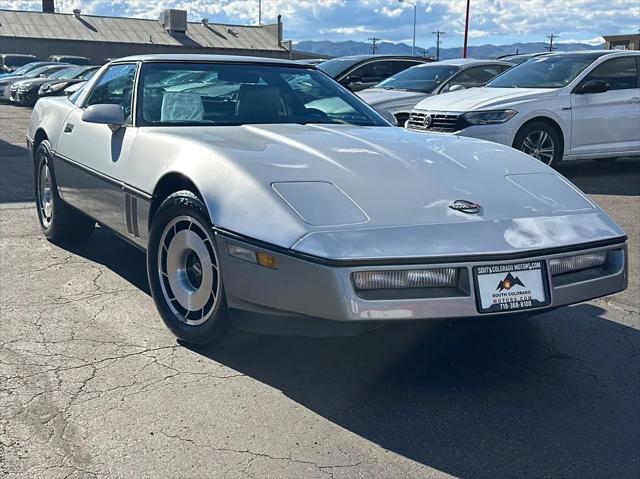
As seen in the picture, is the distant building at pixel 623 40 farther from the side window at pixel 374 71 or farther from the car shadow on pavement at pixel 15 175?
the car shadow on pavement at pixel 15 175

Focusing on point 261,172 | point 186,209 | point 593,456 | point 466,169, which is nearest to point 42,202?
point 186,209

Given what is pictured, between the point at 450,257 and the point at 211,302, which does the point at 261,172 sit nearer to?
the point at 211,302

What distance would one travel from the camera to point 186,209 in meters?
3.68

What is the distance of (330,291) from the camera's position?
3031 millimetres

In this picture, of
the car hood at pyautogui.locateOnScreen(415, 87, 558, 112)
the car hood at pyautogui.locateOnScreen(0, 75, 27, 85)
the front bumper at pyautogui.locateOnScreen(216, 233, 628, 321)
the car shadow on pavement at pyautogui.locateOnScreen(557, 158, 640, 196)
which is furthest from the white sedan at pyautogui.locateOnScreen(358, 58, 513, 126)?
the car hood at pyautogui.locateOnScreen(0, 75, 27, 85)

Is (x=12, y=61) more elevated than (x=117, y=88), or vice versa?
(x=12, y=61)

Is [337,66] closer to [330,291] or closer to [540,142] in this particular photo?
[540,142]

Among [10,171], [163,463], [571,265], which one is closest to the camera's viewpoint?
[163,463]

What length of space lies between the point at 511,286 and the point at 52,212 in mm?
3813

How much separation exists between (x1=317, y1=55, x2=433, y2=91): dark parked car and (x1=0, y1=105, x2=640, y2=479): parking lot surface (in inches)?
341

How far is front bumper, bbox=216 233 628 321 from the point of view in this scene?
9.96ft

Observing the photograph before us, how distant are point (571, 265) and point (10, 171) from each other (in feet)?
26.5

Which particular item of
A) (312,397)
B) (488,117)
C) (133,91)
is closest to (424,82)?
(488,117)

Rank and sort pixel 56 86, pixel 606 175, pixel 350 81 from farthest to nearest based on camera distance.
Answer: pixel 56 86 → pixel 350 81 → pixel 606 175
